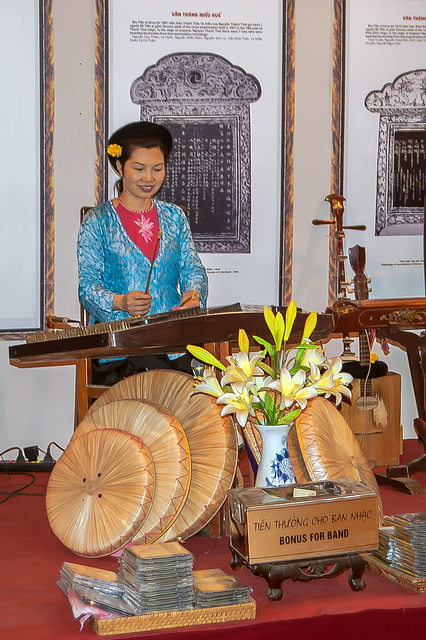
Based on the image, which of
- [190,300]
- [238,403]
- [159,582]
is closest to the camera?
[159,582]

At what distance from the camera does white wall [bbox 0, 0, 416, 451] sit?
3.97m

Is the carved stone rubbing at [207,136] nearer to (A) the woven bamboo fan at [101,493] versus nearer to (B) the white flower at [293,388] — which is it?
(A) the woven bamboo fan at [101,493]

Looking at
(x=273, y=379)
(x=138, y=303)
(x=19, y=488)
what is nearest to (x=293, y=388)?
(x=273, y=379)

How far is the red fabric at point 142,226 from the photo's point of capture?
3320 mm

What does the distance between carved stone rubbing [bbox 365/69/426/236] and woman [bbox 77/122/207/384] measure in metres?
1.43

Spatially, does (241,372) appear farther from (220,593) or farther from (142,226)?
(142,226)

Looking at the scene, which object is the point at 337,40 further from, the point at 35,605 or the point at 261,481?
the point at 35,605

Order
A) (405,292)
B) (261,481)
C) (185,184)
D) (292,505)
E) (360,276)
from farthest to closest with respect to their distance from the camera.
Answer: (405,292) < (185,184) < (360,276) < (261,481) < (292,505)

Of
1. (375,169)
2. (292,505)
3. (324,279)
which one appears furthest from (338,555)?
(375,169)

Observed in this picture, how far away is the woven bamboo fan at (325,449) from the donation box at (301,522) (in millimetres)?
241

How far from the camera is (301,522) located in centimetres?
201

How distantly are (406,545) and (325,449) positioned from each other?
37 centimetres

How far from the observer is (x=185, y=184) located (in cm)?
416

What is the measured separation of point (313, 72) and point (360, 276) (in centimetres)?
119
